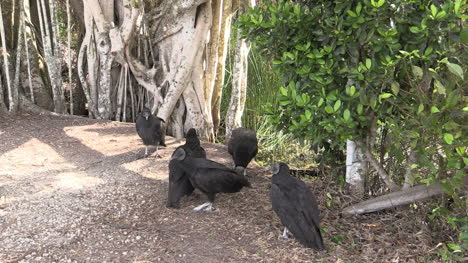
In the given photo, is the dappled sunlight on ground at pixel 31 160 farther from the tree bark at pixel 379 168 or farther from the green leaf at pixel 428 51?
the green leaf at pixel 428 51

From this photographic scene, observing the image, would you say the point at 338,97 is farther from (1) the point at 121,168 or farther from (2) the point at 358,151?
(1) the point at 121,168

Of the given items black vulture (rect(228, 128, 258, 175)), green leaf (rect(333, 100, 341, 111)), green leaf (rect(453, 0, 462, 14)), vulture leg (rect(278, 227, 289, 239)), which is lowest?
vulture leg (rect(278, 227, 289, 239))

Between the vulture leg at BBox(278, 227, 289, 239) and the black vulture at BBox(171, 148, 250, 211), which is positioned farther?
the black vulture at BBox(171, 148, 250, 211)

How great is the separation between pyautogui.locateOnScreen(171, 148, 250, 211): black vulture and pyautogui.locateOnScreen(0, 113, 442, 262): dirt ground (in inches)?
8.7

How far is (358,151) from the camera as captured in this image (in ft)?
15.6

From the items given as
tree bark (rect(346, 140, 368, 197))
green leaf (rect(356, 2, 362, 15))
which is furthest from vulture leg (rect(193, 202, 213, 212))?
green leaf (rect(356, 2, 362, 15))

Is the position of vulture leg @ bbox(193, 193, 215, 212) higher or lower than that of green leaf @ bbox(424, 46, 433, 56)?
lower

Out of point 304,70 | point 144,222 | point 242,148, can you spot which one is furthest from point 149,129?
point 304,70

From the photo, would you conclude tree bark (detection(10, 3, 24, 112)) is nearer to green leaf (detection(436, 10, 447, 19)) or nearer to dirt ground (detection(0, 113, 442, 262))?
dirt ground (detection(0, 113, 442, 262))

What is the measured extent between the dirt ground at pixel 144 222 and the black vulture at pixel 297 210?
0.45 feet

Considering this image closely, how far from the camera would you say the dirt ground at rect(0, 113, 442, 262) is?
12.7 feet

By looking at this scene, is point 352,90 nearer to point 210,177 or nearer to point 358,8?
point 358,8

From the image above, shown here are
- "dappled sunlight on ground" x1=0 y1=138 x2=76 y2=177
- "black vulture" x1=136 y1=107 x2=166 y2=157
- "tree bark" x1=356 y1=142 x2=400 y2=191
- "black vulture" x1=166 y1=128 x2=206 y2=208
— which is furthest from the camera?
"black vulture" x1=136 y1=107 x2=166 y2=157

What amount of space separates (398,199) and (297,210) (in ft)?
3.26
